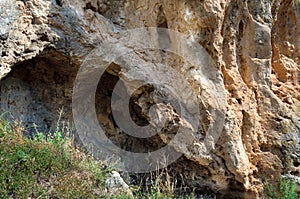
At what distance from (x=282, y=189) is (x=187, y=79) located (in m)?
1.78

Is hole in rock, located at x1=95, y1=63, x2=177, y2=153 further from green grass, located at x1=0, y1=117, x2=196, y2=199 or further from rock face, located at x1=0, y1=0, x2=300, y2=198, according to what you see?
green grass, located at x1=0, y1=117, x2=196, y2=199

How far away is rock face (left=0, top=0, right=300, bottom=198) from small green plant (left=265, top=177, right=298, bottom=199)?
0.36ft

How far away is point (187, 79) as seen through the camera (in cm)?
400

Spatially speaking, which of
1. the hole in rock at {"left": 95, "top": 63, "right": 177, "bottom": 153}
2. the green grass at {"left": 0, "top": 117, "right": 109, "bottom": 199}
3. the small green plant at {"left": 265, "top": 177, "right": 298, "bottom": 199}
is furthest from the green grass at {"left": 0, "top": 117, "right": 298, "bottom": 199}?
the small green plant at {"left": 265, "top": 177, "right": 298, "bottom": 199}

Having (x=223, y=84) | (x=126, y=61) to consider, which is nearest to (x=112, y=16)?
(x=126, y=61)

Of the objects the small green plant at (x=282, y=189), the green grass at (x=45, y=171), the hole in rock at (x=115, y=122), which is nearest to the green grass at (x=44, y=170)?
the green grass at (x=45, y=171)

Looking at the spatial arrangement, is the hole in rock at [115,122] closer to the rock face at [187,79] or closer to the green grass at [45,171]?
the rock face at [187,79]

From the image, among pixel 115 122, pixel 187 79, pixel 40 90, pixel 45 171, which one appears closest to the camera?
pixel 45 171

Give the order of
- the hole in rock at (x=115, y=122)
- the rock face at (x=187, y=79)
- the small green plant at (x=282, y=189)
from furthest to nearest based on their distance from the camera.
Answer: the hole in rock at (x=115, y=122) → the small green plant at (x=282, y=189) → the rock face at (x=187, y=79)

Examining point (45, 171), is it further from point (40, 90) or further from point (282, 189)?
point (282, 189)

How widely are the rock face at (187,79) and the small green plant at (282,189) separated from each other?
0.36 ft

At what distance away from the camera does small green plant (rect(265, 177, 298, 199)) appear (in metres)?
4.05

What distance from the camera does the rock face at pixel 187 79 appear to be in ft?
12.6

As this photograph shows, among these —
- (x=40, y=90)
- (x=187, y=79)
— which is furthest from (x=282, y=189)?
(x=40, y=90)
